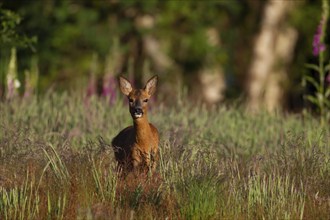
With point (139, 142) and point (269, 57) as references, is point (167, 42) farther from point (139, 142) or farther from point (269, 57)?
point (139, 142)

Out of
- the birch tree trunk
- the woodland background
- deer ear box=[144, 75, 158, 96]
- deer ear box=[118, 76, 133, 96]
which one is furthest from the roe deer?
the birch tree trunk

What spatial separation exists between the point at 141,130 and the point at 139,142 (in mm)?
134

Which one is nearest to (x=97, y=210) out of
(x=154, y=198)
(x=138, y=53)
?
(x=154, y=198)

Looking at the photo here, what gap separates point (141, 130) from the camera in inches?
451

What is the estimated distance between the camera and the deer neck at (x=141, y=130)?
37.4 feet

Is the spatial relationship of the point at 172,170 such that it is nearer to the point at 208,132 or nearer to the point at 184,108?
the point at 208,132

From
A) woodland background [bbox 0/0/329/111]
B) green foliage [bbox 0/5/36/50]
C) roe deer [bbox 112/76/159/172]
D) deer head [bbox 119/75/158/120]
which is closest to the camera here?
roe deer [bbox 112/76/159/172]

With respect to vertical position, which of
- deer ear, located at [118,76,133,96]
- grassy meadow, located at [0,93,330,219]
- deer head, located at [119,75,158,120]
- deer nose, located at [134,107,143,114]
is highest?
deer ear, located at [118,76,133,96]

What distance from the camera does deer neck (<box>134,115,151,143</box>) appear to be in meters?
11.4

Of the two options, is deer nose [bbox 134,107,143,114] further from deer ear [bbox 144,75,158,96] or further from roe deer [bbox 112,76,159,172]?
deer ear [bbox 144,75,158,96]

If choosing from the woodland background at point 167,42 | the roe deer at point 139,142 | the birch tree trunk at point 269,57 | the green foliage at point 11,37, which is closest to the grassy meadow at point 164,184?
the roe deer at point 139,142

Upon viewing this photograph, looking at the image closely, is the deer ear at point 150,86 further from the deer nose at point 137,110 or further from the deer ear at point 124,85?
the deer nose at point 137,110

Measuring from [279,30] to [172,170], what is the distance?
22.3 meters

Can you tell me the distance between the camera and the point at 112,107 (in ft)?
56.4
